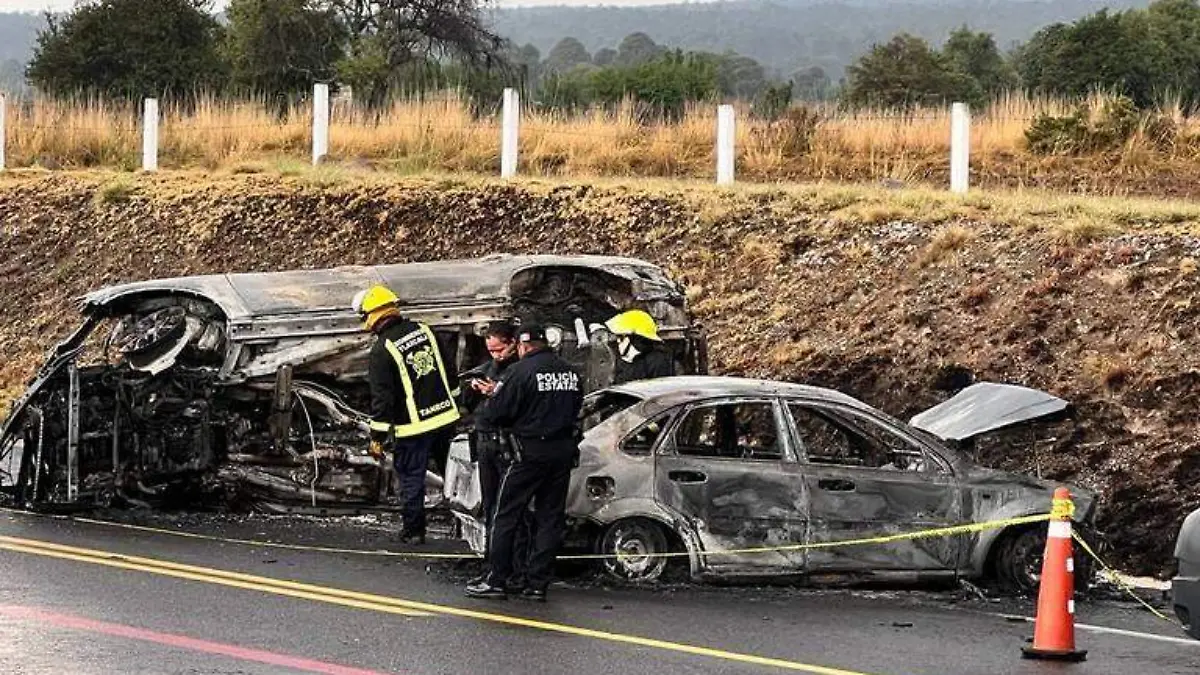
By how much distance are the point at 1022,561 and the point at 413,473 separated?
3953mm

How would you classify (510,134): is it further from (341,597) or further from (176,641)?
(176,641)

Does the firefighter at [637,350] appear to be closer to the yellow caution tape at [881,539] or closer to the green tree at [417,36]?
the yellow caution tape at [881,539]

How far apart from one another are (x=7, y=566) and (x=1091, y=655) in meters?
5.89

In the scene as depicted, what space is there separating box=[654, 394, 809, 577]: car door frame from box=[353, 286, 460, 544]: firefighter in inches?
82.0

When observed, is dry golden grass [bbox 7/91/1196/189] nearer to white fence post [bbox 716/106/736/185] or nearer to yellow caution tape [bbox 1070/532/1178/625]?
white fence post [bbox 716/106/736/185]

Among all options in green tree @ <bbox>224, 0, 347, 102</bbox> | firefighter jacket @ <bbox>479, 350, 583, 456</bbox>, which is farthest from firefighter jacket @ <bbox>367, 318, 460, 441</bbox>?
green tree @ <bbox>224, 0, 347, 102</bbox>

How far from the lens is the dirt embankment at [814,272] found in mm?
16250

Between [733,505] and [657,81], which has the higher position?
[657,81]

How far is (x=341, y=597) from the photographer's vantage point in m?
11.1

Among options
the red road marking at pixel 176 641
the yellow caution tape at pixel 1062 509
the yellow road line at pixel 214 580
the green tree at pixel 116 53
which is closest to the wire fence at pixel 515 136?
the green tree at pixel 116 53

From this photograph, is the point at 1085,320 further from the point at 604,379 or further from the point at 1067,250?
the point at 604,379

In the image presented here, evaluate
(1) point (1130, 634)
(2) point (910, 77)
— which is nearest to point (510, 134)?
(1) point (1130, 634)

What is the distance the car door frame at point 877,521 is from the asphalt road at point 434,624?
19cm

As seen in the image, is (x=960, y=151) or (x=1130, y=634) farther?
(x=960, y=151)
